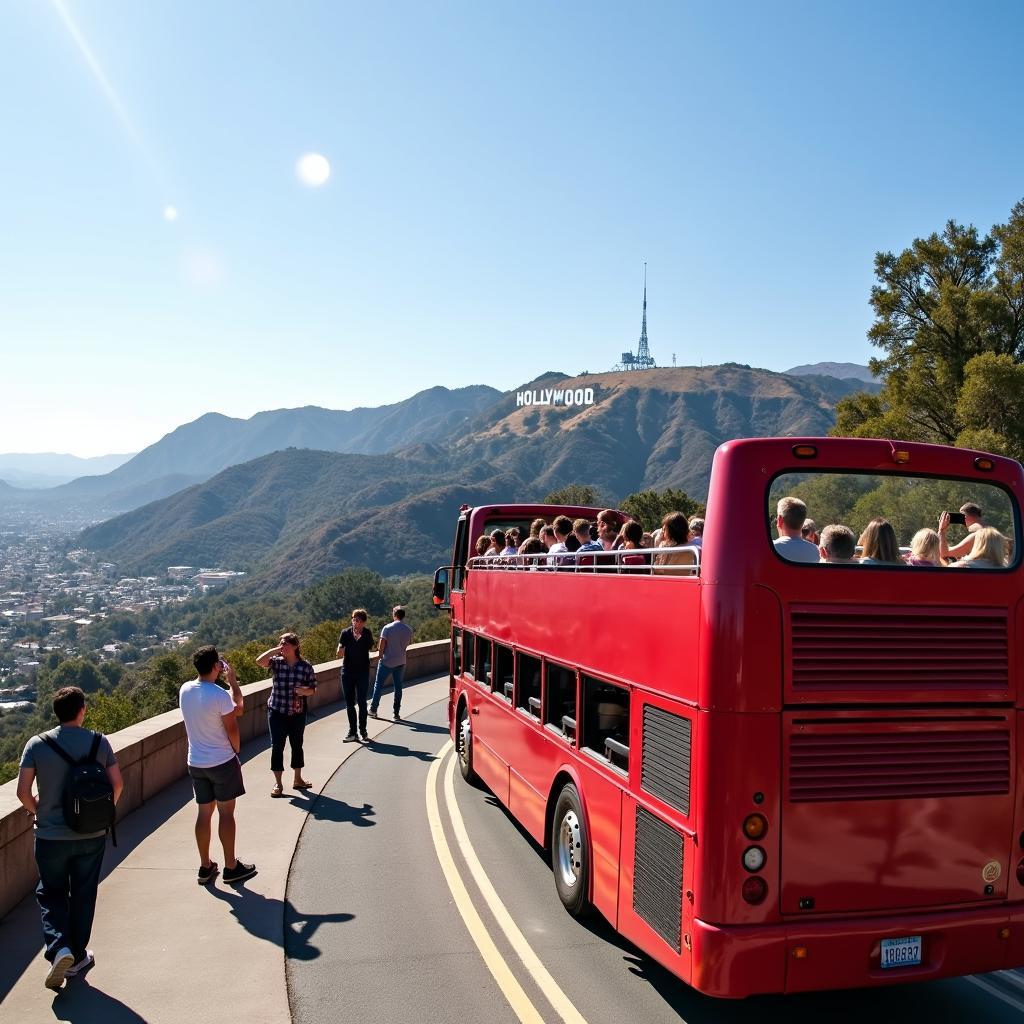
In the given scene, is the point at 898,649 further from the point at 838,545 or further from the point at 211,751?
the point at 211,751

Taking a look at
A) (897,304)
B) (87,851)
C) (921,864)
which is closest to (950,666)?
(921,864)

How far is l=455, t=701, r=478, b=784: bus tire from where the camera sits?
11.2 meters

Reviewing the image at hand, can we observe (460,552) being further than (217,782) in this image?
Yes

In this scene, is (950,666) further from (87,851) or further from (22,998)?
(22,998)

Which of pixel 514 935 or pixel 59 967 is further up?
pixel 59 967

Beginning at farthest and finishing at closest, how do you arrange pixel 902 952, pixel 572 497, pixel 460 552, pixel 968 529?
1. pixel 572 497
2. pixel 460 552
3. pixel 968 529
4. pixel 902 952

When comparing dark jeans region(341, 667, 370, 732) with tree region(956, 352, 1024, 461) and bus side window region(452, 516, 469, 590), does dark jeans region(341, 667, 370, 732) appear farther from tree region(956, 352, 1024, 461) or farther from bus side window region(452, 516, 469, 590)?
tree region(956, 352, 1024, 461)

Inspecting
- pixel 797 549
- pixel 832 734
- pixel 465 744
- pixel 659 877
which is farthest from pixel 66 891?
pixel 465 744

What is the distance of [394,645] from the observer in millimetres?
16234

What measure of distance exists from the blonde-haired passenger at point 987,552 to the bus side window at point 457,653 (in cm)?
783

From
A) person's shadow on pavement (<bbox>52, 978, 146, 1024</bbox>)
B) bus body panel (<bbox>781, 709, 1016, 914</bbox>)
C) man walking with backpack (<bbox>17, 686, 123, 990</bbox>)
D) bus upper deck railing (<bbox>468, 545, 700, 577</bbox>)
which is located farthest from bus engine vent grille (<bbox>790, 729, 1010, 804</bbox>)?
man walking with backpack (<bbox>17, 686, 123, 990</bbox>)

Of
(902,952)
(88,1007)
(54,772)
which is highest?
(54,772)

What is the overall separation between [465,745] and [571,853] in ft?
15.6

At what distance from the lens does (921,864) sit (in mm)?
4910
